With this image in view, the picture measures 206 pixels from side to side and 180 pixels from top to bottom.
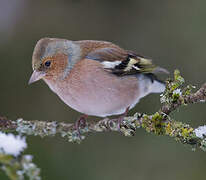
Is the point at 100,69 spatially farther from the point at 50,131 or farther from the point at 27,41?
the point at 27,41

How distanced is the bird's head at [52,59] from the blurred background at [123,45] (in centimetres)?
148

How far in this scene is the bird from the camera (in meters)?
3.59

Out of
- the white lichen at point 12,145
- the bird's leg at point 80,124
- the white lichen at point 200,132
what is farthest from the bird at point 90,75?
the white lichen at point 12,145

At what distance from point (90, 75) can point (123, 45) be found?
2783 mm

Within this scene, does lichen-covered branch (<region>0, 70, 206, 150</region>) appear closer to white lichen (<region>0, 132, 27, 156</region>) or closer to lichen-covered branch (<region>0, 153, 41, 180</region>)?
white lichen (<region>0, 132, 27, 156</region>)

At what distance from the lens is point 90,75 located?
3.70 meters

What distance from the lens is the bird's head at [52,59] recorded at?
11.8ft

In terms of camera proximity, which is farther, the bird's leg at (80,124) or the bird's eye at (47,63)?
the bird's eye at (47,63)

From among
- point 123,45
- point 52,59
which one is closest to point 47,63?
point 52,59

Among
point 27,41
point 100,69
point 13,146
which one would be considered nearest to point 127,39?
point 27,41

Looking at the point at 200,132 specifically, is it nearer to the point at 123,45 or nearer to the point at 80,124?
the point at 80,124

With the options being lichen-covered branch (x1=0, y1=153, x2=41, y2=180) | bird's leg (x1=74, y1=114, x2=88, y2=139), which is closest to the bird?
bird's leg (x1=74, y1=114, x2=88, y2=139)

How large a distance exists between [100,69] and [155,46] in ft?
8.56

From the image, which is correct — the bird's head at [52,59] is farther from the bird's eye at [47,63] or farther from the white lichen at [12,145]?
the white lichen at [12,145]
